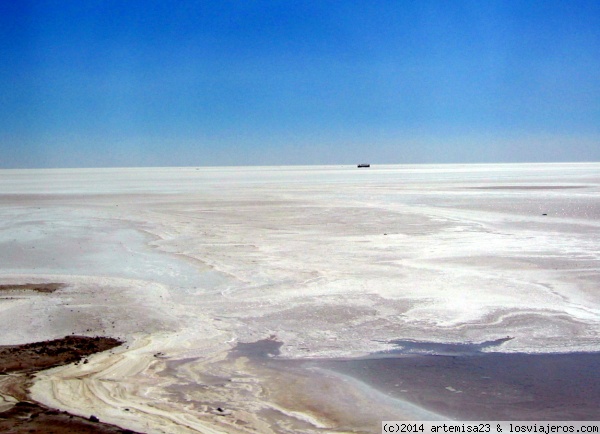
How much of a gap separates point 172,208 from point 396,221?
11317 mm

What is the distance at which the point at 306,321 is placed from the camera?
845 cm

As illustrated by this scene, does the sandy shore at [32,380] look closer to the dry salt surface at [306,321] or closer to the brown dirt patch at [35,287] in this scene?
the dry salt surface at [306,321]

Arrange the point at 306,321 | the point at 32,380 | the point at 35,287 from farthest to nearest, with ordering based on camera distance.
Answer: the point at 35,287 → the point at 306,321 → the point at 32,380

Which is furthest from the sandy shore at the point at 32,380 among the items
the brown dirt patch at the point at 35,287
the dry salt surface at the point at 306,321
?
the brown dirt patch at the point at 35,287

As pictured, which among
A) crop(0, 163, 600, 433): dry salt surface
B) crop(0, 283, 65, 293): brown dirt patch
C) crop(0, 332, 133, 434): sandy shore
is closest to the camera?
crop(0, 332, 133, 434): sandy shore

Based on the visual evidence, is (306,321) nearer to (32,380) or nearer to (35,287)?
(32,380)

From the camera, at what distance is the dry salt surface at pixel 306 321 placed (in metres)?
5.55

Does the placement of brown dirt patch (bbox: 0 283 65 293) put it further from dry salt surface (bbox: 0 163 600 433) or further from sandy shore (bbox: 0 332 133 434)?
sandy shore (bbox: 0 332 133 434)

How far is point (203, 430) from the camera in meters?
4.93

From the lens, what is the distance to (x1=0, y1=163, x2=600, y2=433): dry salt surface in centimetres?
555

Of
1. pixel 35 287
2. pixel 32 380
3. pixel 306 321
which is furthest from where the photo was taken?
pixel 35 287

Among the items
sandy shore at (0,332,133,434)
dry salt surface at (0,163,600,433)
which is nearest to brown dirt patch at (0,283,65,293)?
dry salt surface at (0,163,600,433)

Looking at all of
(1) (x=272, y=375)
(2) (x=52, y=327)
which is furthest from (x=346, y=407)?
(2) (x=52, y=327)

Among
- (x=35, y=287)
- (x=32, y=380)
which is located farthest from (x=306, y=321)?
(x=35, y=287)
